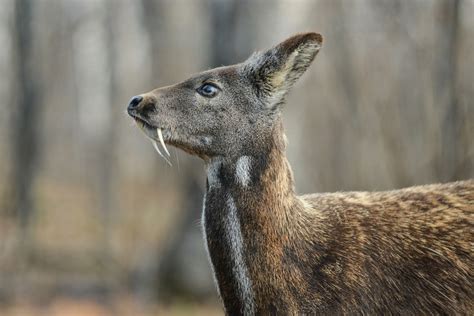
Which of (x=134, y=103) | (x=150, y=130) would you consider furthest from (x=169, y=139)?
(x=134, y=103)

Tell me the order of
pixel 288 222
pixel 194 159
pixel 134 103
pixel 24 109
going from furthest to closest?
pixel 24 109, pixel 194 159, pixel 134 103, pixel 288 222

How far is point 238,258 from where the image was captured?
5.71m

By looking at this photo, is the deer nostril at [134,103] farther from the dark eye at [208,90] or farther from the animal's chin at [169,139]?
the dark eye at [208,90]

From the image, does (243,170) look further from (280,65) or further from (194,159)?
(194,159)

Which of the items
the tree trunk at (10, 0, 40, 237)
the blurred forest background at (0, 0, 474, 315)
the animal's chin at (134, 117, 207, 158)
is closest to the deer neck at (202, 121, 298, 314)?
the animal's chin at (134, 117, 207, 158)

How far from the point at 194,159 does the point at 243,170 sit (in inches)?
394

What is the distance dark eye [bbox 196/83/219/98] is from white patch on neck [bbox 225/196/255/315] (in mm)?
929

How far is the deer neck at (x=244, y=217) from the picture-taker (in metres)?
5.70

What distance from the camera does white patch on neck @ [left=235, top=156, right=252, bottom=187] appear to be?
584 centimetres

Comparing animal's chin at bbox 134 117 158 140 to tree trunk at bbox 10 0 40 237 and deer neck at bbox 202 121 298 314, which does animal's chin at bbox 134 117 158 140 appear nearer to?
deer neck at bbox 202 121 298 314

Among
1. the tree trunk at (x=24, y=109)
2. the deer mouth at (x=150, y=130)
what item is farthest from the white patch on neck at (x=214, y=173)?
the tree trunk at (x=24, y=109)

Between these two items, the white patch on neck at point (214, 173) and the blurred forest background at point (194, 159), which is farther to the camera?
the blurred forest background at point (194, 159)

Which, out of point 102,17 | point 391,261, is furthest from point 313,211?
point 102,17

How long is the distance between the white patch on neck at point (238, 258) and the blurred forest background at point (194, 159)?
110 inches
